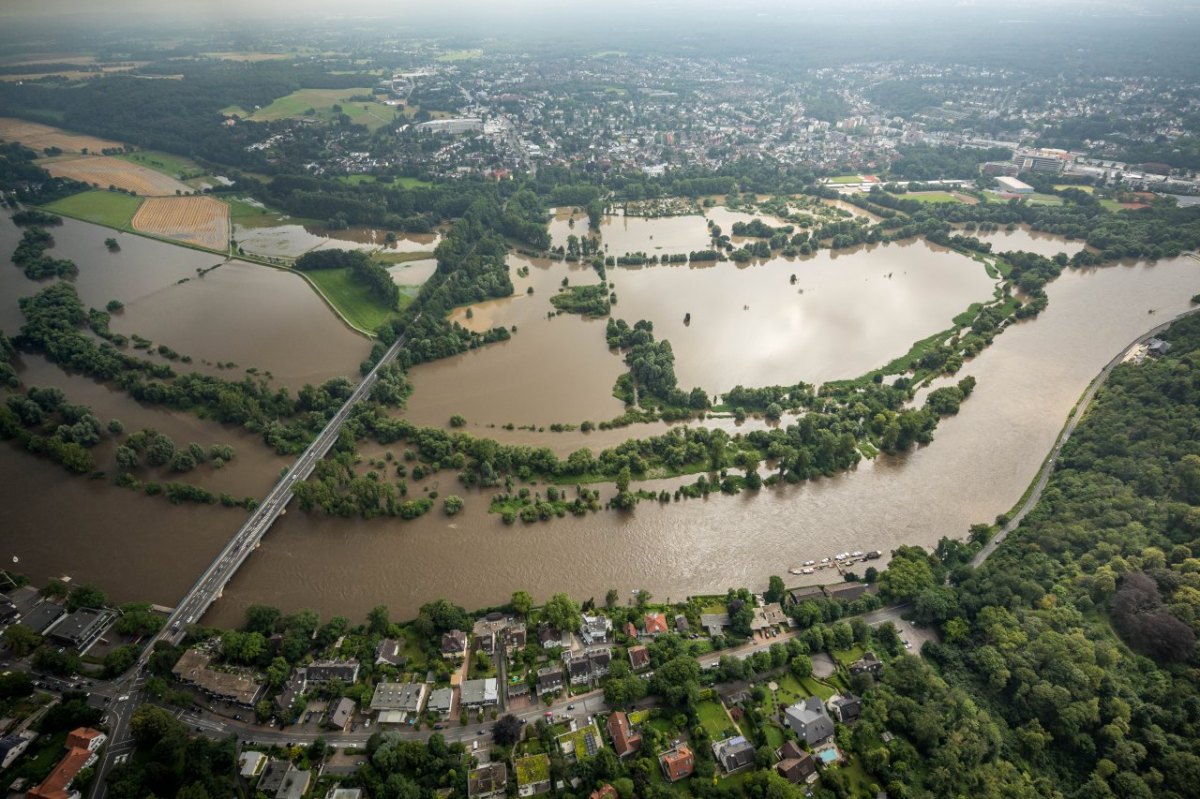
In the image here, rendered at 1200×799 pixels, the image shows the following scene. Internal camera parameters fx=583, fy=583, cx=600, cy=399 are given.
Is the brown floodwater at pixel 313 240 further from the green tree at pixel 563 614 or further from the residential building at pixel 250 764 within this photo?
the residential building at pixel 250 764

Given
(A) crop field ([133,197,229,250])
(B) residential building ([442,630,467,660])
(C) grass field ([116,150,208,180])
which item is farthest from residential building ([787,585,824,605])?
(C) grass field ([116,150,208,180])

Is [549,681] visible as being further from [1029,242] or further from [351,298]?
[1029,242]

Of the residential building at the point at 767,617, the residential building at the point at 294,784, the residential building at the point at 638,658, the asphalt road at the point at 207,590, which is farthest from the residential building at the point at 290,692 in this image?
the residential building at the point at 767,617

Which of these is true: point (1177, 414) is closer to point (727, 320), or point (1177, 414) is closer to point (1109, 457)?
point (1109, 457)

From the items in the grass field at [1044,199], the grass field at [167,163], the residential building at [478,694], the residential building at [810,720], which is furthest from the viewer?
the grass field at [167,163]

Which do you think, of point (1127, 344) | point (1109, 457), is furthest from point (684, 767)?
point (1127, 344)

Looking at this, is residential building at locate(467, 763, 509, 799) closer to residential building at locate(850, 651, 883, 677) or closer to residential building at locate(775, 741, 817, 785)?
residential building at locate(775, 741, 817, 785)

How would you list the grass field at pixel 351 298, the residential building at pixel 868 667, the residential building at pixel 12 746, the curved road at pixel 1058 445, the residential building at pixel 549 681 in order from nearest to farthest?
the residential building at pixel 12 746 < the residential building at pixel 549 681 < the residential building at pixel 868 667 < the curved road at pixel 1058 445 < the grass field at pixel 351 298
